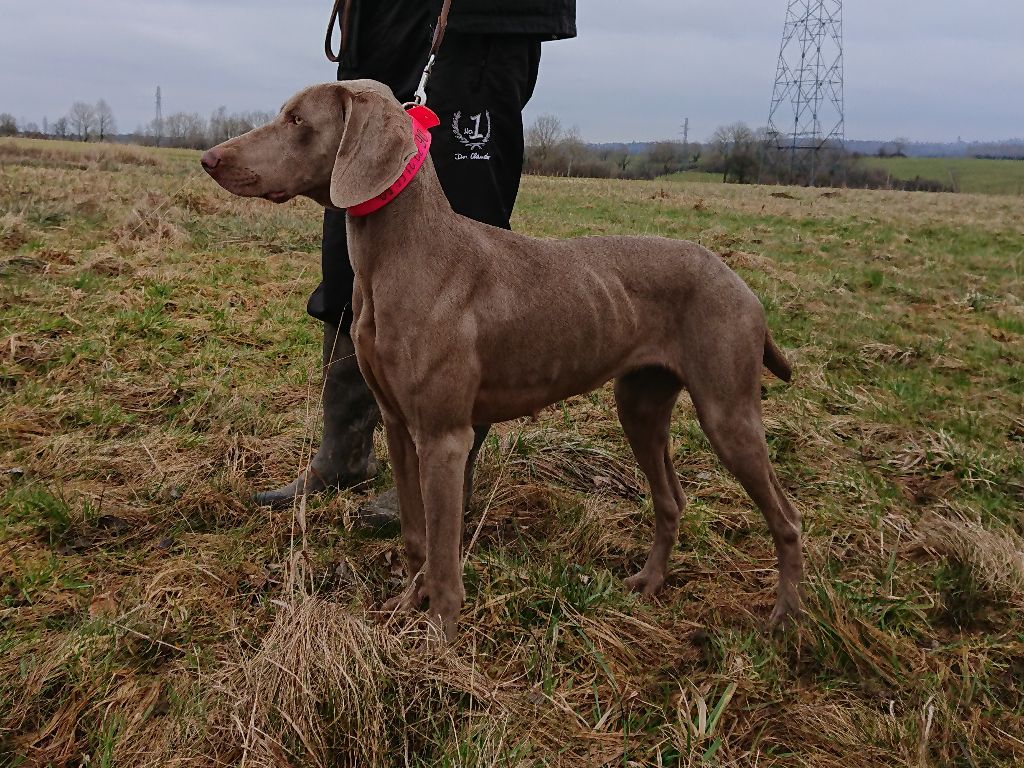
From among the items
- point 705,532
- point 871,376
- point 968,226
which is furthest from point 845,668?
point 968,226

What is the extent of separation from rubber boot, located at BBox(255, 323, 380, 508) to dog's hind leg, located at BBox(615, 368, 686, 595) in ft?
4.17

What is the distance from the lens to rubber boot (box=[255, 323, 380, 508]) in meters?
3.70

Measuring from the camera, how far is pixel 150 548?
319cm

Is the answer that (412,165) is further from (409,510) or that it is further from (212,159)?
(409,510)

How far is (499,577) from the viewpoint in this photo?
2898mm

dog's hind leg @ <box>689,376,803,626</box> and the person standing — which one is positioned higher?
the person standing

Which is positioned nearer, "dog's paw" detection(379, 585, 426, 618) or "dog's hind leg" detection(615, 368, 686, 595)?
"dog's paw" detection(379, 585, 426, 618)

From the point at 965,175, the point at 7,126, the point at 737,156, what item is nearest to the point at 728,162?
the point at 737,156

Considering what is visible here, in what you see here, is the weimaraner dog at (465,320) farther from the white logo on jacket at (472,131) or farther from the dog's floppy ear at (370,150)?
the white logo on jacket at (472,131)

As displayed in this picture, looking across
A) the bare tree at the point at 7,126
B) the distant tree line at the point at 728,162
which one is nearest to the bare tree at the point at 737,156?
the distant tree line at the point at 728,162

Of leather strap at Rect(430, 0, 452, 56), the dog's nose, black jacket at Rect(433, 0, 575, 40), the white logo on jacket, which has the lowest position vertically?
the dog's nose

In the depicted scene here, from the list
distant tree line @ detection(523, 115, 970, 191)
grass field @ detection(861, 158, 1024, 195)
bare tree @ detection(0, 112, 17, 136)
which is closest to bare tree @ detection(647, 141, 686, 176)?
distant tree line @ detection(523, 115, 970, 191)

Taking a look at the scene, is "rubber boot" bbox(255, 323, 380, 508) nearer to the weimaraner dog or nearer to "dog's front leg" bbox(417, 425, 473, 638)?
the weimaraner dog

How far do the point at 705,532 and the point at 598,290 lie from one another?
1351 mm
